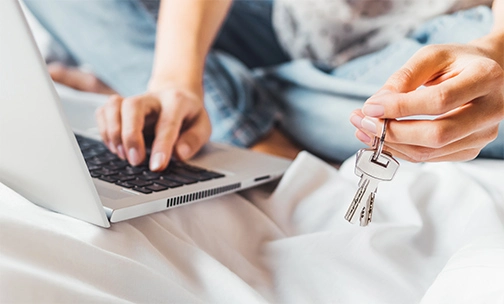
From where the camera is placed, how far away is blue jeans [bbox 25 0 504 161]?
0.81 m

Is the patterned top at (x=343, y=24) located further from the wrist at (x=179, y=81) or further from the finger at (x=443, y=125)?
the finger at (x=443, y=125)

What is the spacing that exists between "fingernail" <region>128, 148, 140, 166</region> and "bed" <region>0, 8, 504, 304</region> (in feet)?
0.35

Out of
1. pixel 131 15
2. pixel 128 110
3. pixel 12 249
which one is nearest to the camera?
pixel 12 249

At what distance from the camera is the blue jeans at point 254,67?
0.81 meters

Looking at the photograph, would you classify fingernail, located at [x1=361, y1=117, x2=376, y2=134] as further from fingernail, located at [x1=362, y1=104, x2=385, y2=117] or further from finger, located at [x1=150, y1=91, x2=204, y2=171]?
finger, located at [x1=150, y1=91, x2=204, y2=171]

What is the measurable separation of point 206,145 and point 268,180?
0.14 meters

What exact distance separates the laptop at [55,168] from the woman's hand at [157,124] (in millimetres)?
22

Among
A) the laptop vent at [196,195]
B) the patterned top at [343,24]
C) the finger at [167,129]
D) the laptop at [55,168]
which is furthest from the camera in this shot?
the patterned top at [343,24]

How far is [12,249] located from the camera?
0.36 metres

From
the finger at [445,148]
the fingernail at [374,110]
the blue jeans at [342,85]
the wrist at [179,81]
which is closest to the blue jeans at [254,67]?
the blue jeans at [342,85]

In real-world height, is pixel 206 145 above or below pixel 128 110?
below

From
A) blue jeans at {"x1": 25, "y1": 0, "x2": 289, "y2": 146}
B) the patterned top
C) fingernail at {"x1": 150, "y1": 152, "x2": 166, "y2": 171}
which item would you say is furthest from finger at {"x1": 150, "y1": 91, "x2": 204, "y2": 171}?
the patterned top

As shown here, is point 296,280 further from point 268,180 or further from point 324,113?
point 324,113

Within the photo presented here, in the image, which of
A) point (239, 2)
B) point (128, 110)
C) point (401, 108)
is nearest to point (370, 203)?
point (401, 108)
